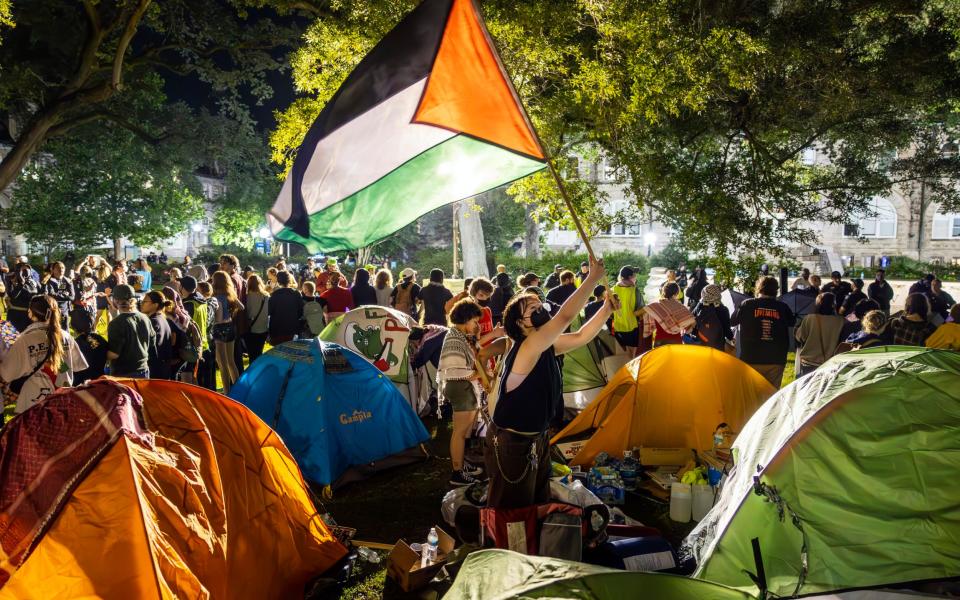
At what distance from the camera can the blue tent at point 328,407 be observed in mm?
6176

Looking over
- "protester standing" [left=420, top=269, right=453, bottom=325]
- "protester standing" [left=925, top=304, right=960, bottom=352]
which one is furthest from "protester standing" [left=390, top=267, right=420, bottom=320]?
"protester standing" [left=925, top=304, right=960, bottom=352]

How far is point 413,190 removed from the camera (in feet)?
15.2

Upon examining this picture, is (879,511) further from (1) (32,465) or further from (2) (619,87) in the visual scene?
(2) (619,87)

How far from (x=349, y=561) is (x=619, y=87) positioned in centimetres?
721

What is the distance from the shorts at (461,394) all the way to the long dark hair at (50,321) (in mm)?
3542

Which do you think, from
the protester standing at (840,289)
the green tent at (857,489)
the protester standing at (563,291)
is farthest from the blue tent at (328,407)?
the protester standing at (840,289)

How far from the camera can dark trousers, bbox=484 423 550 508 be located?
4.12 metres

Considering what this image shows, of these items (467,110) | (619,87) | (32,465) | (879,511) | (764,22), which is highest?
(764,22)

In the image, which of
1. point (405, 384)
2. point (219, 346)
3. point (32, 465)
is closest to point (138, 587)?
point (32, 465)

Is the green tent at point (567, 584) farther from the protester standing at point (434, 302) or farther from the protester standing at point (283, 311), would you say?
the protester standing at point (434, 302)

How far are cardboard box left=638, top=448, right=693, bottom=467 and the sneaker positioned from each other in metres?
1.77

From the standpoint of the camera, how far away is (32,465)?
3.58 m

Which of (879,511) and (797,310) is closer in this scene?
(879,511)

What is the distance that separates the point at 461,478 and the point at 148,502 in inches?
125
